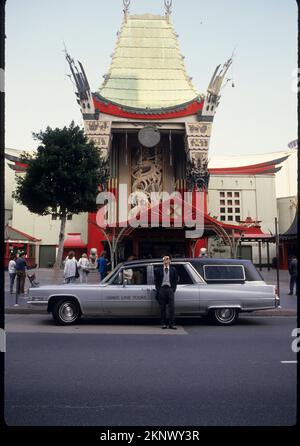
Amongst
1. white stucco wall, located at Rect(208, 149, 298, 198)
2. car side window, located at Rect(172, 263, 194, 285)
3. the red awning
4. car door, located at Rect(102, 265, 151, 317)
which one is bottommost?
car door, located at Rect(102, 265, 151, 317)

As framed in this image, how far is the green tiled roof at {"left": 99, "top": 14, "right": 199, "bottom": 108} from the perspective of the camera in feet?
127

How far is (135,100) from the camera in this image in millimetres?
38562

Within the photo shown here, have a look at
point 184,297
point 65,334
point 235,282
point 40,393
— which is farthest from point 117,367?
point 235,282

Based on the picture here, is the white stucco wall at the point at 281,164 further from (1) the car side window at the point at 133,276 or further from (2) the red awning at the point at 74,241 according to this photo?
(1) the car side window at the point at 133,276

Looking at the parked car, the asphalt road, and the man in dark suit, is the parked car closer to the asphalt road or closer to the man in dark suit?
the man in dark suit

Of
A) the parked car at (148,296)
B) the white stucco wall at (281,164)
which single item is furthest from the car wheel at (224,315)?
the white stucco wall at (281,164)

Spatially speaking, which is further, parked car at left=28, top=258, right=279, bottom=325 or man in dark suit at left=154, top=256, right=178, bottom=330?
parked car at left=28, top=258, right=279, bottom=325

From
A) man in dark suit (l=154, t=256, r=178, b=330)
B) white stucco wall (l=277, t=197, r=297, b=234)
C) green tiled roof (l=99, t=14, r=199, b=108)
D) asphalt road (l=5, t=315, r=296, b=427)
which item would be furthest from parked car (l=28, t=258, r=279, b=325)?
white stucco wall (l=277, t=197, r=297, b=234)

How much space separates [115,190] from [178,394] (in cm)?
3610

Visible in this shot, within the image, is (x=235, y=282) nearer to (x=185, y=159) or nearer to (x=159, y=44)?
(x=185, y=159)

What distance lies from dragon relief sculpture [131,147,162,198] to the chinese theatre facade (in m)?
0.10

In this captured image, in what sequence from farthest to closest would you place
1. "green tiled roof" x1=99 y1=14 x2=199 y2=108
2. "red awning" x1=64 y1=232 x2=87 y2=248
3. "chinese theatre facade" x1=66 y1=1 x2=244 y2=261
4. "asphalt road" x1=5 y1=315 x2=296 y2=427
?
"red awning" x1=64 y1=232 x2=87 y2=248, "green tiled roof" x1=99 y1=14 x2=199 y2=108, "chinese theatre facade" x1=66 y1=1 x2=244 y2=261, "asphalt road" x1=5 y1=315 x2=296 y2=427

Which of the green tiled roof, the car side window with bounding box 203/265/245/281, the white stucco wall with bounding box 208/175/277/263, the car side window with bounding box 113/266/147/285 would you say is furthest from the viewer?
the white stucco wall with bounding box 208/175/277/263

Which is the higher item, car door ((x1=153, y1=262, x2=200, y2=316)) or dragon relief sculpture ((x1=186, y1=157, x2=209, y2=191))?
dragon relief sculpture ((x1=186, y1=157, x2=209, y2=191))
